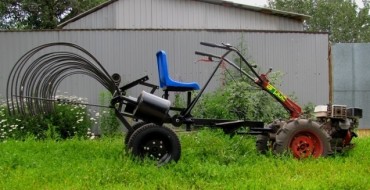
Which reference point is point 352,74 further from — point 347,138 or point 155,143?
point 155,143

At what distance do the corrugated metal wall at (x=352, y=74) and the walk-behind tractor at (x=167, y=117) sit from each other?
4.99 metres

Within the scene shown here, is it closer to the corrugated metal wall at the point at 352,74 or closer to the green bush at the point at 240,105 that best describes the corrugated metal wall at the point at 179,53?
the corrugated metal wall at the point at 352,74

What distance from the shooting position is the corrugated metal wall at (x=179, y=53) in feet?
39.0

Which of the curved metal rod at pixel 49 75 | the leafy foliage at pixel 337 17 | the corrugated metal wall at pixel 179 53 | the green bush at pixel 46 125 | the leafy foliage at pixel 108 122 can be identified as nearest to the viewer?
the curved metal rod at pixel 49 75

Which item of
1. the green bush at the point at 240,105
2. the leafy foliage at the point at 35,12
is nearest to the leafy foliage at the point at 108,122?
the green bush at the point at 240,105

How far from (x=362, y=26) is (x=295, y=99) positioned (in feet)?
115

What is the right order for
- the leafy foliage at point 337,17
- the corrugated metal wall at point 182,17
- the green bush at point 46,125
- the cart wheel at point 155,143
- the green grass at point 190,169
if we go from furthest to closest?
the leafy foliage at point 337,17
the corrugated metal wall at point 182,17
the green bush at point 46,125
the cart wheel at point 155,143
the green grass at point 190,169

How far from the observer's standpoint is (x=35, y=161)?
692 centimetres

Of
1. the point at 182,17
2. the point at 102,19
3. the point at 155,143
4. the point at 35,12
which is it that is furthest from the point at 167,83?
the point at 35,12

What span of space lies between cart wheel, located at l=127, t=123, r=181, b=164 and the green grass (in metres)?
0.16

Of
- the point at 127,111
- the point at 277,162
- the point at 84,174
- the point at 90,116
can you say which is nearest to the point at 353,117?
the point at 277,162

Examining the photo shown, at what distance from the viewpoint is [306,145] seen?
7.30 m

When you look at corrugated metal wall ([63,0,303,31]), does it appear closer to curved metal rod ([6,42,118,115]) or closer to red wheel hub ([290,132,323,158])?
curved metal rod ([6,42,118,115])

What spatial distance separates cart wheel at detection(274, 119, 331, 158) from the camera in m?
7.18
